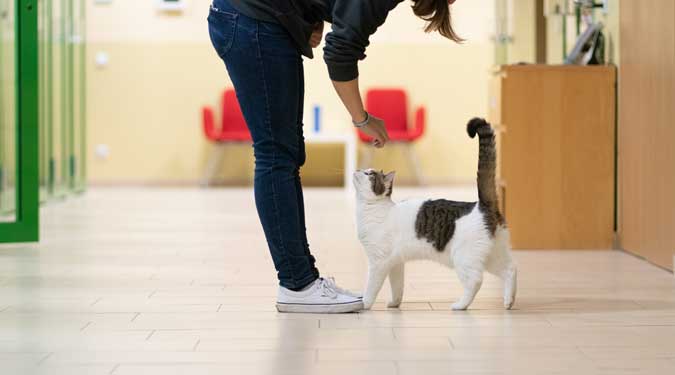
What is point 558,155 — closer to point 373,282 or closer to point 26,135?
point 373,282

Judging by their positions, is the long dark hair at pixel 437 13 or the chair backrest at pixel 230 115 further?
the chair backrest at pixel 230 115

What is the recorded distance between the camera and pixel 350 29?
2396 mm

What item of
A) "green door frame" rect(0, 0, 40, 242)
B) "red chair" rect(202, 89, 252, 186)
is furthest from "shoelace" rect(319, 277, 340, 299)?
"red chair" rect(202, 89, 252, 186)

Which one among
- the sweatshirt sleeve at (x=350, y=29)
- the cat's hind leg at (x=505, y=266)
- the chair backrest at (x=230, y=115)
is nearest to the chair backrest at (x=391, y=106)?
the chair backrest at (x=230, y=115)

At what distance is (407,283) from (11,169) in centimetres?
251

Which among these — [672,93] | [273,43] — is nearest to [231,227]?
[672,93]

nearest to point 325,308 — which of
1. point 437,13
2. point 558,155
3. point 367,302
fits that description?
point 367,302

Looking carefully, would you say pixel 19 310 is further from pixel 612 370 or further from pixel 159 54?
pixel 159 54

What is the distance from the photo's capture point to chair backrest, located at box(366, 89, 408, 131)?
30.0ft

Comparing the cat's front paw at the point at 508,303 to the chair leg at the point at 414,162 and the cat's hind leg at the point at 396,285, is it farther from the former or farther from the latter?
the chair leg at the point at 414,162

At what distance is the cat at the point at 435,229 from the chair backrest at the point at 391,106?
6.32 m

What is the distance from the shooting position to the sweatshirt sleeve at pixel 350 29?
2.39 metres

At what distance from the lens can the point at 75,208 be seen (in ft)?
22.1

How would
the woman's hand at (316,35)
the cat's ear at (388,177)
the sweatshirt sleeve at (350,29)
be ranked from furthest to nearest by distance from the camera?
the cat's ear at (388,177) < the woman's hand at (316,35) < the sweatshirt sleeve at (350,29)
